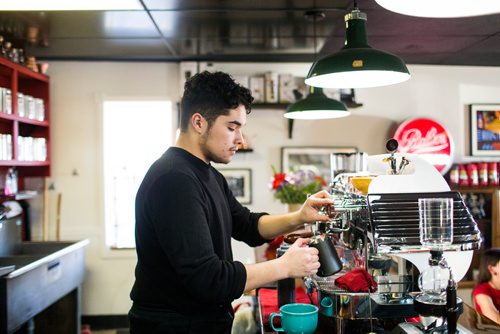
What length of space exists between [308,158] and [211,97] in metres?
3.18

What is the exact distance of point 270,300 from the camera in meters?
2.02

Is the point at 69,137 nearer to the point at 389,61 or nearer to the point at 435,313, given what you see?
the point at 389,61

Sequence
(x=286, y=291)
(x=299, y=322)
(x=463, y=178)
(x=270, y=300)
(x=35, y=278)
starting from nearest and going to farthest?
(x=299, y=322), (x=286, y=291), (x=270, y=300), (x=35, y=278), (x=463, y=178)

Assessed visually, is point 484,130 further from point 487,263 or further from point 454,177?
point 487,263

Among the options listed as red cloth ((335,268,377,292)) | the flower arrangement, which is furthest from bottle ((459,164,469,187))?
red cloth ((335,268,377,292))

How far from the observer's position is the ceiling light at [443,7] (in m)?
1.19

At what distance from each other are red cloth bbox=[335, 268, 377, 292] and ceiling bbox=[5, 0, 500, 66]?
1.90m

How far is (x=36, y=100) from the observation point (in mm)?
4117

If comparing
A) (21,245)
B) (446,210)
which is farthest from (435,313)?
(21,245)

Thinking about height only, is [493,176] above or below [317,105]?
below

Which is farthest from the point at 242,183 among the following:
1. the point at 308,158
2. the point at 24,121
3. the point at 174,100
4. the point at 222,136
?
the point at 222,136

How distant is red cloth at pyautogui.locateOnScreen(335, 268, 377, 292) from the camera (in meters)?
1.46

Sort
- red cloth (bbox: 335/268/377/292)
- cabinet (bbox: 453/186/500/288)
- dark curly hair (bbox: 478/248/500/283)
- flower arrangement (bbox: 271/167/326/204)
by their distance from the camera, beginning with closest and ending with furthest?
1. red cloth (bbox: 335/268/377/292)
2. dark curly hair (bbox: 478/248/500/283)
3. flower arrangement (bbox: 271/167/326/204)
4. cabinet (bbox: 453/186/500/288)

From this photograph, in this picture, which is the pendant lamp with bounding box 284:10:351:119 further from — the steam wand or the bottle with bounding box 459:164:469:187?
the bottle with bounding box 459:164:469:187
